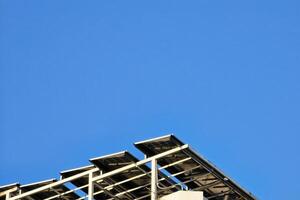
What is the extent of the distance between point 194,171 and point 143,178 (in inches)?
146

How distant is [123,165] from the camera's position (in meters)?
80.8

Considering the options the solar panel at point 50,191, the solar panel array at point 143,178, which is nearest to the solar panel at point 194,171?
the solar panel array at point 143,178

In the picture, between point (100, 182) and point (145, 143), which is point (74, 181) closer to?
point (100, 182)

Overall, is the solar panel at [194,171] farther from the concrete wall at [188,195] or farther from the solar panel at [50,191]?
the solar panel at [50,191]

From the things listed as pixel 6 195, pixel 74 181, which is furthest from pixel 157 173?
pixel 6 195

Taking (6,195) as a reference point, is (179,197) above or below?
below

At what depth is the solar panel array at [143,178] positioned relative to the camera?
79.2m

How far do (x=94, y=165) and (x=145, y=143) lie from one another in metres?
4.83

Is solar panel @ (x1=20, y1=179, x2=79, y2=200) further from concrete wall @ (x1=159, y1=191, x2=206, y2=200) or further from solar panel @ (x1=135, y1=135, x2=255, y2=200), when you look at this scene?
concrete wall @ (x1=159, y1=191, x2=206, y2=200)

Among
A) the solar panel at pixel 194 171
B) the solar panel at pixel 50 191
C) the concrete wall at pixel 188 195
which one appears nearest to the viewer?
the solar panel at pixel 194 171

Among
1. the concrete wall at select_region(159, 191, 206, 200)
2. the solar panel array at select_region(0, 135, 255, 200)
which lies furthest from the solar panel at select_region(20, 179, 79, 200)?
the concrete wall at select_region(159, 191, 206, 200)

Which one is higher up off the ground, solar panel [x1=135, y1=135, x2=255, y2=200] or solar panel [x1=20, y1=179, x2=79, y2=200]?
solar panel [x1=20, y1=179, x2=79, y2=200]

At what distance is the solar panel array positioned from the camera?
79188mm

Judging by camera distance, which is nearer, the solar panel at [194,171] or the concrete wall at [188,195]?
the solar panel at [194,171]
